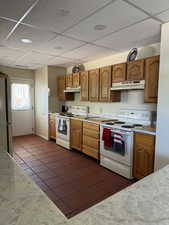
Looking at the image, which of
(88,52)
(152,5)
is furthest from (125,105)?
(152,5)

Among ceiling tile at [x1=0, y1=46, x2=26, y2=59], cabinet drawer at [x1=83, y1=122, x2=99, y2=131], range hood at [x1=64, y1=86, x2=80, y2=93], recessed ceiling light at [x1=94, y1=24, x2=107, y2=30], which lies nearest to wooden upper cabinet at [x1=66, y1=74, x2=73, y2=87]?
range hood at [x1=64, y1=86, x2=80, y2=93]

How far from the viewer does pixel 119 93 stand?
3.61 meters

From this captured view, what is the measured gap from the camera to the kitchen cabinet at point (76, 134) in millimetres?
3891

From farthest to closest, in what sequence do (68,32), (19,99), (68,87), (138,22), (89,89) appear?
(19,99) < (68,87) < (89,89) < (68,32) < (138,22)

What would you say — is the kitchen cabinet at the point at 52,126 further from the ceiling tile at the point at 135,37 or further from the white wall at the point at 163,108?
the white wall at the point at 163,108

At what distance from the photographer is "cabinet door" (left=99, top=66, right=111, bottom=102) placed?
135 inches

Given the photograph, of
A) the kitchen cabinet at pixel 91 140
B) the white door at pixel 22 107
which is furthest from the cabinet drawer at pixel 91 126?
the white door at pixel 22 107

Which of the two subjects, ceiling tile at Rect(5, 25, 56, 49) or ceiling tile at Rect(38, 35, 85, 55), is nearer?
ceiling tile at Rect(5, 25, 56, 49)

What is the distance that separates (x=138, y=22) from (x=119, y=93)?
1.68m

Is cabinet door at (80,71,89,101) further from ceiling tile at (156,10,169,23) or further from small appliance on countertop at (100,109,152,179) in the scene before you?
ceiling tile at (156,10,169,23)

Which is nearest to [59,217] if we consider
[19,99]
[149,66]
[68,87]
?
[149,66]

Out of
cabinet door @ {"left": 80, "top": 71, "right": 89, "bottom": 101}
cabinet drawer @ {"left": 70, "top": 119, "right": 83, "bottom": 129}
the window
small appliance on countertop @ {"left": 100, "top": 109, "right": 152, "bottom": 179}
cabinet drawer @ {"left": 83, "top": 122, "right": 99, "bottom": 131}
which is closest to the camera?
small appliance on countertop @ {"left": 100, "top": 109, "right": 152, "bottom": 179}

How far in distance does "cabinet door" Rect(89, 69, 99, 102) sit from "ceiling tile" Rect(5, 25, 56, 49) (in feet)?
4.49

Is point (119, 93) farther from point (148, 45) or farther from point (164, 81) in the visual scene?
point (164, 81)
